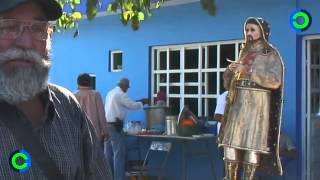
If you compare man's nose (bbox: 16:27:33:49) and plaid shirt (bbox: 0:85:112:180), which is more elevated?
man's nose (bbox: 16:27:33:49)

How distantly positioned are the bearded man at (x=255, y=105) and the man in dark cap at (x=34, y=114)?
306 cm

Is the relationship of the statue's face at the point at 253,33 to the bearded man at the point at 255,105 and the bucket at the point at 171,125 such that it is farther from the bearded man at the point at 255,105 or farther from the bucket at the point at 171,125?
the bucket at the point at 171,125

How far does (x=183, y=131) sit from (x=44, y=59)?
661cm

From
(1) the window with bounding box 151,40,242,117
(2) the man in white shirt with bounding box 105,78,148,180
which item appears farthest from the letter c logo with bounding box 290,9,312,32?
(2) the man in white shirt with bounding box 105,78,148,180

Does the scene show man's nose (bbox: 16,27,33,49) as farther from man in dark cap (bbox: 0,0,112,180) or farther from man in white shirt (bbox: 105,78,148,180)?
man in white shirt (bbox: 105,78,148,180)

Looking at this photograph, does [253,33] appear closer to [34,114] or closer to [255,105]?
[255,105]

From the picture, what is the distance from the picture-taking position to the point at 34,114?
2193mm

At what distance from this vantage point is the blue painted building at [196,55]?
841 cm

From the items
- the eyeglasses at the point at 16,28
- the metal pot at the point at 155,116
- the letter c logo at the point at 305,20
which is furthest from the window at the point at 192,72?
the eyeglasses at the point at 16,28

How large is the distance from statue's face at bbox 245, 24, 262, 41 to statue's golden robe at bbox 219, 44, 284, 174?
98 millimetres

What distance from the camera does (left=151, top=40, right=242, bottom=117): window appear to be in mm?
9664

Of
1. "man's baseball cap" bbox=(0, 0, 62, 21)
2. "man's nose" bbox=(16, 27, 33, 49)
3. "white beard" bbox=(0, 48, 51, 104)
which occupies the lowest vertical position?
"white beard" bbox=(0, 48, 51, 104)

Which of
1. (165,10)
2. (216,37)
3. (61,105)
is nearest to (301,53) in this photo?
(216,37)

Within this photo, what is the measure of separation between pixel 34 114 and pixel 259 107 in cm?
333
